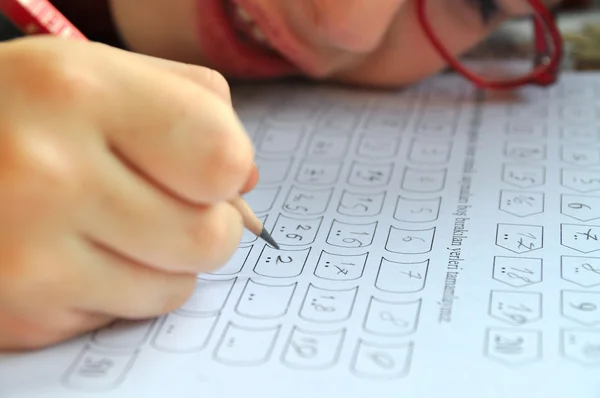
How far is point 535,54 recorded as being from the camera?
721mm

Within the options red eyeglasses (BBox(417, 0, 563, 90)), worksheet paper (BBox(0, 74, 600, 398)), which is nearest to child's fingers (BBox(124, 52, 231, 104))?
worksheet paper (BBox(0, 74, 600, 398))

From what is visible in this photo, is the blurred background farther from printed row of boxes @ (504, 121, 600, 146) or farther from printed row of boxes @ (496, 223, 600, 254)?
printed row of boxes @ (496, 223, 600, 254)

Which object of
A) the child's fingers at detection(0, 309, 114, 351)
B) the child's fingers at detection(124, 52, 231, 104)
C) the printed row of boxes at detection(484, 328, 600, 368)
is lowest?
the printed row of boxes at detection(484, 328, 600, 368)

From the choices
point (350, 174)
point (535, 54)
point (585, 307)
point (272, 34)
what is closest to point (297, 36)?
point (272, 34)

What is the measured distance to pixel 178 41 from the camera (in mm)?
663

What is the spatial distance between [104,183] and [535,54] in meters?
0.55

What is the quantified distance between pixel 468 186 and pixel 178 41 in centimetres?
32

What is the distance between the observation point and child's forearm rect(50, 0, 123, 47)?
724 mm

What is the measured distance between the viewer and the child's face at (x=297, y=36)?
60cm

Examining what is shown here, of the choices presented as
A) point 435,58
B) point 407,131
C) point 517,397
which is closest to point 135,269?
point 517,397

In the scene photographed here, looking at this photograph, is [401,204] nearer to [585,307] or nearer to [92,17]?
[585,307]

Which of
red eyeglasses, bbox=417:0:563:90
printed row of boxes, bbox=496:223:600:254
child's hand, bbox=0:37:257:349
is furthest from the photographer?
red eyeglasses, bbox=417:0:563:90

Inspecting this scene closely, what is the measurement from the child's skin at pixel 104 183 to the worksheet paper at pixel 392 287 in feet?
0.11

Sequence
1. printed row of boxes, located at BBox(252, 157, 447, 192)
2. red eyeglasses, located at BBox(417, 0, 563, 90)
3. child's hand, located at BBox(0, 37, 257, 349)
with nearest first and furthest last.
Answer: child's hand, located at BBox(0, 37, 257, 349), printed row of boxes, located at BBox(252, 157, 447, 192), red eyeglasses, located at BBox(417, 0, 563, 90)
